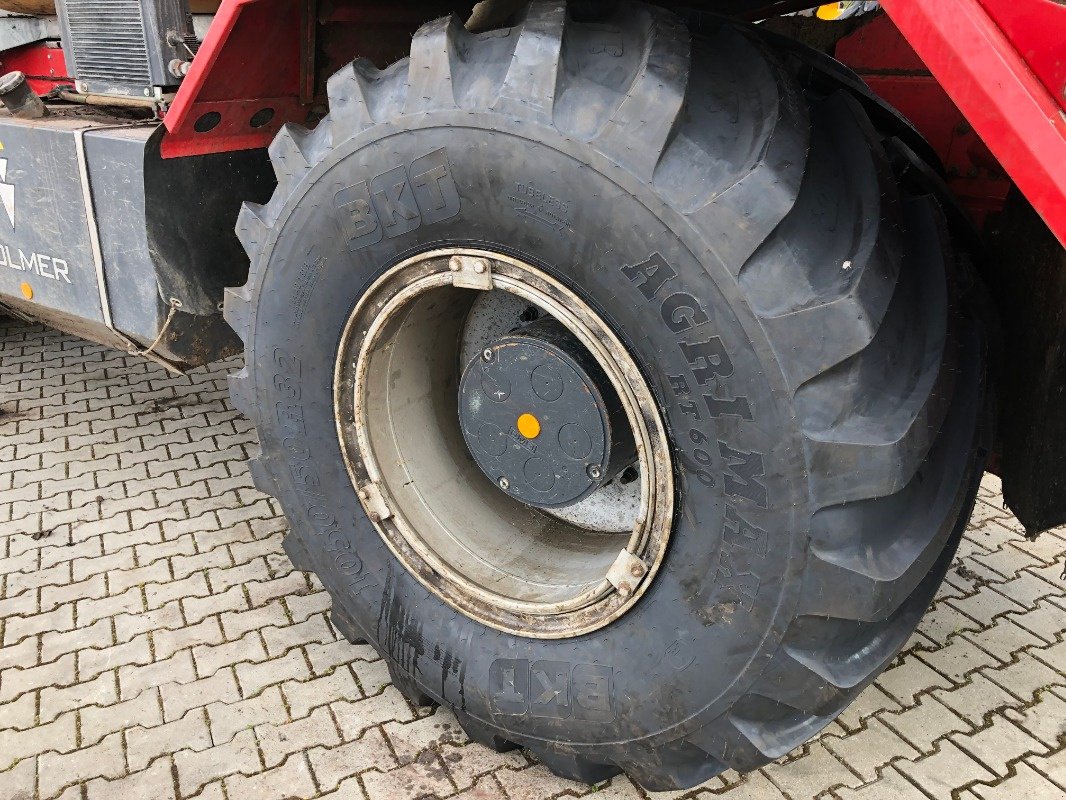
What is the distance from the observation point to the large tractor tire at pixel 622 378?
1.51 m

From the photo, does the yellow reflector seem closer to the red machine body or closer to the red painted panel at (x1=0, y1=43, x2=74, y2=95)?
the red machine body

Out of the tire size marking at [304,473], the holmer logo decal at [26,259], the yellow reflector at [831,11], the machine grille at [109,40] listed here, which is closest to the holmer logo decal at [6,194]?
the holmer logo decal at [26,259]

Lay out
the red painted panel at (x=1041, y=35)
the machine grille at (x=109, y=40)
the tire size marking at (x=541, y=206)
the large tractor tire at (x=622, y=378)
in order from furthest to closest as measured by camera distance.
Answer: the machine grille at (x=109, y=40) < the tire size marking at (x=541, y=206) < the large tractor tire at (x=622, y=378) < the red painted panel at (x=1041, y=35)

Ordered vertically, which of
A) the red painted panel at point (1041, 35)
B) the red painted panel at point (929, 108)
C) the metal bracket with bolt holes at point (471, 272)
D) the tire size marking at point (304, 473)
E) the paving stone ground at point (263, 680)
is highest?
the red painted panel at point (1041, 35)

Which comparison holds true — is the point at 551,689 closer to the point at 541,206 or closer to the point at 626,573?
the point at 626,573

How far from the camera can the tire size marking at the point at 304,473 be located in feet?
7.25

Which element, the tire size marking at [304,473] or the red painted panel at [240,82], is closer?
the red painted panel at [240,82]

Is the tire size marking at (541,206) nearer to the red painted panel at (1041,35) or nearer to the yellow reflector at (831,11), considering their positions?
the red painted panel at (1041,35)

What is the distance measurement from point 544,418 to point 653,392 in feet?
1.18

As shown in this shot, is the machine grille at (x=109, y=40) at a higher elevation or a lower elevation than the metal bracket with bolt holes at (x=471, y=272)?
higher

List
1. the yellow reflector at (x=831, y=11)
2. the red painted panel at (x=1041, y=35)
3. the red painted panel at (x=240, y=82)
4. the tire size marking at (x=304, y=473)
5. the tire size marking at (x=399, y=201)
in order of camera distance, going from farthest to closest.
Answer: the yellow reflector at (x=831, y=11) < the tire size marking at (x=304, y=473) < the red painted panel at (x=240, y=82) < the tire size marking at (x=399, y=201) < the red painted panel at (x=1041, y=35)

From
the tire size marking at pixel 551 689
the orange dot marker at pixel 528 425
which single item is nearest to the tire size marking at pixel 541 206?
the orange dot marker at pixel 528 425

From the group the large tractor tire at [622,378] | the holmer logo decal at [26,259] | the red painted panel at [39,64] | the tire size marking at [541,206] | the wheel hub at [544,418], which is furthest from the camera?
the red painted panel at [39,64]

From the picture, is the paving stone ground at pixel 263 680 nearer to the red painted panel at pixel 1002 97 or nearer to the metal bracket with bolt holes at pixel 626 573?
the metal bracket with bolt holes at pixel 626 573
